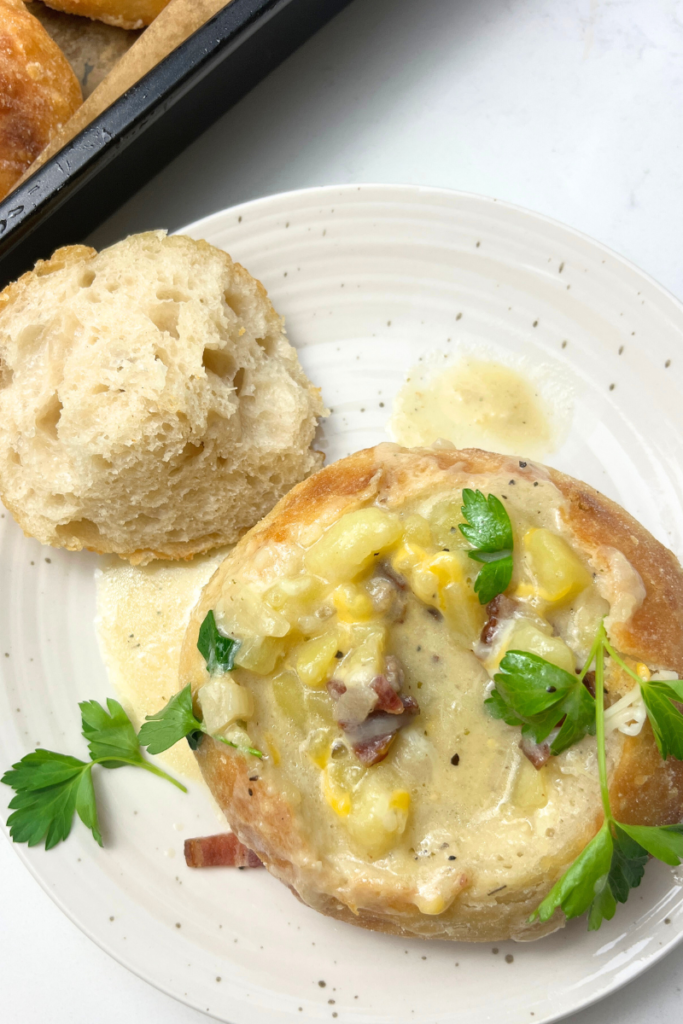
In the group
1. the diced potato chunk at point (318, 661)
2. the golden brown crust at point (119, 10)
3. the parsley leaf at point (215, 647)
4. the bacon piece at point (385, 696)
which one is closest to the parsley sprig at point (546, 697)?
the bacon piece at point (385, 696)

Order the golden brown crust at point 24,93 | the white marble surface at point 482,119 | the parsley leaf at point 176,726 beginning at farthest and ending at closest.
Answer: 1. the white marble surface at point 482,119
2. the golden brown crust at point 24,93
3. the parsley leaf at point 176,726

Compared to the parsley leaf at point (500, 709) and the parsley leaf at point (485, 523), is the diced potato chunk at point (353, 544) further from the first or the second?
the parsley leaf at point (500, 709)

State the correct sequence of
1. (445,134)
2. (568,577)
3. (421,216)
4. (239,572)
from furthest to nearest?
(445,134), (421,216), (239,572), (568,577)

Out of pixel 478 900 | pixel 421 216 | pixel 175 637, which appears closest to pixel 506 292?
pixel 421 216

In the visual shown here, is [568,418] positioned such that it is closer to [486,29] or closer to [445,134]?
[445,134]

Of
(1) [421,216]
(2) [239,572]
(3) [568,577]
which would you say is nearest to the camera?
(3) [568,577]

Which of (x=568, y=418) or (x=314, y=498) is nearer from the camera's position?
(x=314, y=498)
